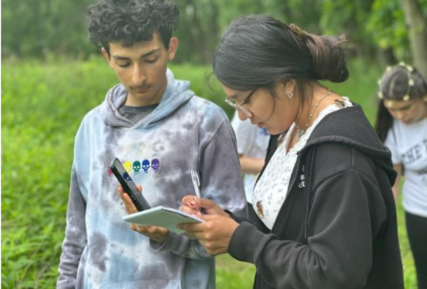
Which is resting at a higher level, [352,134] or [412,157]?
[352,134]

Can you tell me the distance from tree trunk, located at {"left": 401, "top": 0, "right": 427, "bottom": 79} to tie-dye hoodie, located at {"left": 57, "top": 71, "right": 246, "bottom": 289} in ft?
26.9

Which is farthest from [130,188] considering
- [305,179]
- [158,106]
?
[305,179]

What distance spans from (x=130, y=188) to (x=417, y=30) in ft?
28.6

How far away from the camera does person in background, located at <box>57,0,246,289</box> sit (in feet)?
8.87

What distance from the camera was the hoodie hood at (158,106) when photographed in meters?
2.78

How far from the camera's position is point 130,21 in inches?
109

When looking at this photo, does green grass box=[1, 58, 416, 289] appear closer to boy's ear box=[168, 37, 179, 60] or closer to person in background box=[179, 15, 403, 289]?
boy's ear box=[168, 37, 179, 60]

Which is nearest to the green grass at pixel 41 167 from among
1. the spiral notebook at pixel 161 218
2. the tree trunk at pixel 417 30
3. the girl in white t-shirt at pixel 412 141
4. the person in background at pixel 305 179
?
the person in background at pixel 305 179

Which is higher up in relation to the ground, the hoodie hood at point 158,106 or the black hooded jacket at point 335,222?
the hoodie hood at point 158,106

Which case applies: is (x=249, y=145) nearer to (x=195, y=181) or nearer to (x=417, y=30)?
(x=195, y=181)

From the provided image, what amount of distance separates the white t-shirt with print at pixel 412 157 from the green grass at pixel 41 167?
4.23ft

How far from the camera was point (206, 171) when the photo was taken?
274cm

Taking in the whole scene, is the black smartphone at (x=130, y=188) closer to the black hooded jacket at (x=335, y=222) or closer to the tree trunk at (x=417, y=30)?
the black hooded jacket at (x=335, y=222)

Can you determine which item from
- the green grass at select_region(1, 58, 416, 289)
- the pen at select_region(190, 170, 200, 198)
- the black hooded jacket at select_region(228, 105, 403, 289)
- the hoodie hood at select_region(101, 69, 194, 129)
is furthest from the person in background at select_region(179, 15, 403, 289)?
the green grass at select_region(1, 58, 416, 289)
